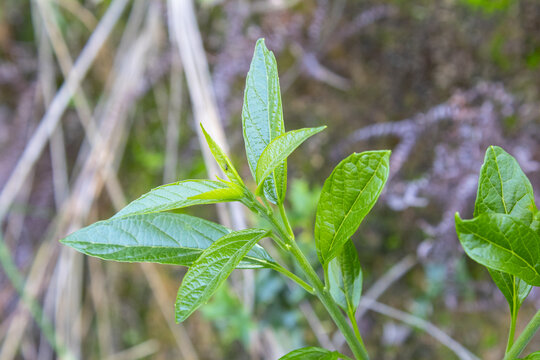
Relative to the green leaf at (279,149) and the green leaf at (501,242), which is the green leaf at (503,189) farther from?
the green leaf at (279,149)

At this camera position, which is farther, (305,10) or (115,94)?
(115,94)

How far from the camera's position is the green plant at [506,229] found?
34cm

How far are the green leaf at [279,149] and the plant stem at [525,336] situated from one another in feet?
0.82

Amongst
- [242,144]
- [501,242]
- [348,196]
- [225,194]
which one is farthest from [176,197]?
[242,144]

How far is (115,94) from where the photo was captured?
162cm

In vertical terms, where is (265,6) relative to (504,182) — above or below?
above

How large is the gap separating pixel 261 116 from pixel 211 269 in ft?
0.51

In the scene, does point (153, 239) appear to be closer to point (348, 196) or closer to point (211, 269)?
point (211, 269)

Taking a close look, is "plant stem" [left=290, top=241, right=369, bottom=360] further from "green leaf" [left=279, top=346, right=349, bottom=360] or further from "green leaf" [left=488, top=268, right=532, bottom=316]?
"green leaf" [left=488, top=268, right=532, bottom=316]

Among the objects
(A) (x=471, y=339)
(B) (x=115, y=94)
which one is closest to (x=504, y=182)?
(A) (x=471, y=339)

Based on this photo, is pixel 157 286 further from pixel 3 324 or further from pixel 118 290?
pixel 3 324

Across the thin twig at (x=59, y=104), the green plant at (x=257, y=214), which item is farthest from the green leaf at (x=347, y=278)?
the thin twig at (x=59, y=104)

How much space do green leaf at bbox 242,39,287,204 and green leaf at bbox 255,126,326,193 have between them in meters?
0.04

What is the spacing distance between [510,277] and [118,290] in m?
1.50
